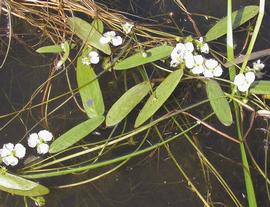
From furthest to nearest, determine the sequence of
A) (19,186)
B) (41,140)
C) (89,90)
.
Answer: (89,90)
(41,140)
(19,186)

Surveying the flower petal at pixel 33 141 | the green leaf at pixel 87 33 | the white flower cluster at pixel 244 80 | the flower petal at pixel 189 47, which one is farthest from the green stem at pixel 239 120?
the flower petal at pixel 33 141

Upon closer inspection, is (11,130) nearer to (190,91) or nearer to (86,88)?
(86,88)

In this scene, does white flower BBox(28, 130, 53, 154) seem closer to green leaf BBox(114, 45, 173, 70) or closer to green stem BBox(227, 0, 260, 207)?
green leaf BBox(114, 45, 173, 70)

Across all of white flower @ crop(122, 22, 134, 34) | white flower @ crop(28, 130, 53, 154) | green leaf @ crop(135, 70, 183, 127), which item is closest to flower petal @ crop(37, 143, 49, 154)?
white flower @ crop(28, 130, 53, 154)

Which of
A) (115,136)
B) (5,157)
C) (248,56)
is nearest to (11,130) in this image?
(5,157)

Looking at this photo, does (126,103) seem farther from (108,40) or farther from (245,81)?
(245,81)

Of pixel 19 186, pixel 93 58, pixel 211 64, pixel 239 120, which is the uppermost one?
pixel 93 58

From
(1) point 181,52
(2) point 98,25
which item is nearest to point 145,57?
(1) point 181,52
